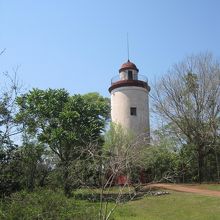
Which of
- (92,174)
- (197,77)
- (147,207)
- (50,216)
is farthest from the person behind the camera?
(197,77)

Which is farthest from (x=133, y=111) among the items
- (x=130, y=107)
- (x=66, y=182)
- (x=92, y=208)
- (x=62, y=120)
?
(x=92, y=208)

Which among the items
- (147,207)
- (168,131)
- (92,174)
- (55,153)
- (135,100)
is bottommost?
(147,207)

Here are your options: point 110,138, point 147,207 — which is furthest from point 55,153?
point 147,207

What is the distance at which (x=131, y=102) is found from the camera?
103ft

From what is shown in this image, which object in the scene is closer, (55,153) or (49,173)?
(49,173)

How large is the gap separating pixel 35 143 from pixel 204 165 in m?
15.9

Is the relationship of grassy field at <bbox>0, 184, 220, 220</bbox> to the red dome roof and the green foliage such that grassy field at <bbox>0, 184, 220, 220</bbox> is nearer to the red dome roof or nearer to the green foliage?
the green foliage

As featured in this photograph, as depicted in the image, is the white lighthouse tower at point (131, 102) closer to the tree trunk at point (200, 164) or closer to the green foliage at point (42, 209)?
the tree trunk at point (200, 164)

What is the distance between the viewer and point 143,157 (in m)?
23.9

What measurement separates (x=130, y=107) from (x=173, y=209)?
1562 centimetres

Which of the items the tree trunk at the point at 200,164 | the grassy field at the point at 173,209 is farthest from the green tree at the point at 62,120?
the tree trunk at the point at 200,164

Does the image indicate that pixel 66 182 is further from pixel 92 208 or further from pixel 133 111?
pixel 133 111

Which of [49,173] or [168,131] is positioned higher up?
[168,131]

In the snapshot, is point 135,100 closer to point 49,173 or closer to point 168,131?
point 168,131
